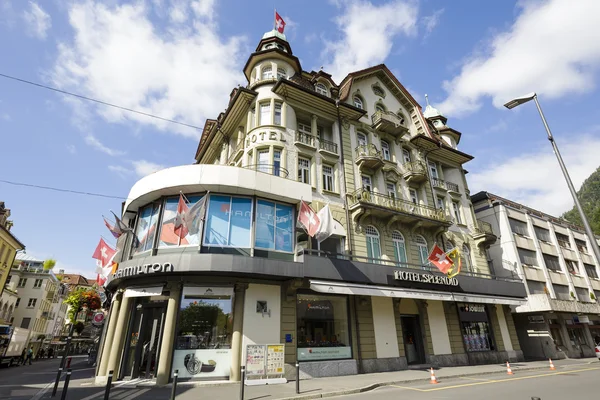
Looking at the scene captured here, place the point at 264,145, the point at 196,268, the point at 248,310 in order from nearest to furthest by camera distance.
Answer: the point at 196,268, the point at 248,310, the point at 264,145

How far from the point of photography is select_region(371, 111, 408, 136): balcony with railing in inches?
934

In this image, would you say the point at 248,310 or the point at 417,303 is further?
the point at 417,303

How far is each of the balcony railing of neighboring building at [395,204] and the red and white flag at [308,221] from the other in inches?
195

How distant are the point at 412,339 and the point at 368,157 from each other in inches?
484

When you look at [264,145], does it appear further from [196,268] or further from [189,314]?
[189,314]

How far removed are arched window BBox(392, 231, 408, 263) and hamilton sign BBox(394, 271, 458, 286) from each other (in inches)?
101

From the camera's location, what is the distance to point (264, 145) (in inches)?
755

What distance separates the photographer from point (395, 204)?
22.1 m

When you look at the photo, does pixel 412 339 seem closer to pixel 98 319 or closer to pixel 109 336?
pixel 109 336

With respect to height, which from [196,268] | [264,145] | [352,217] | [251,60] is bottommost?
[196,268]

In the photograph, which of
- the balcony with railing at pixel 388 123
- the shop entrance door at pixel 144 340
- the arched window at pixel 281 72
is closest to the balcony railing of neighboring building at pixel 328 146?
the balcony with railing at pixel 388 123

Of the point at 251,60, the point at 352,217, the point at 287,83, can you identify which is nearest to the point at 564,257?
the point at 352,217

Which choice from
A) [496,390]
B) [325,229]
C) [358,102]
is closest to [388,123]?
[358,102]

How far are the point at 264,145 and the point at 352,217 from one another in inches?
Answer: 284
